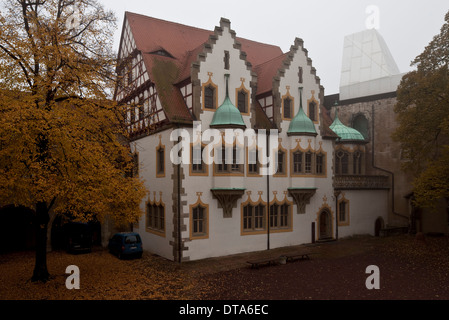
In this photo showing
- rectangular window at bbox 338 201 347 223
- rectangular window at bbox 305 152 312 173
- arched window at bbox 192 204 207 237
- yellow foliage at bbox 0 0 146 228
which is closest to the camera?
yellow foliage at bbox 0 0 146 228

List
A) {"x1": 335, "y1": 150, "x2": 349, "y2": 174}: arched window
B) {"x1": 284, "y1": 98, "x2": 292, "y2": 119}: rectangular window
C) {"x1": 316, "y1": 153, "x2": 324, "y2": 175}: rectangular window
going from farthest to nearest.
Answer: {"x1": 335, "y1": 150, "x2": 349, "y2": 174}: arched window
{"x1": 316, "y1": 153, "x2": 324, "y2": 175}: rectangular window
{"x1": 284, "y1": 98, "x2": 292, "y2": 119}: rectangular window

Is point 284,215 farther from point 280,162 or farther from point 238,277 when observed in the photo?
point 238,277

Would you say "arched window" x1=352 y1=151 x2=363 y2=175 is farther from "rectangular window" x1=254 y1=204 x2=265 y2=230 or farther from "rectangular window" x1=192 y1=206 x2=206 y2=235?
"rectangular window" x1=192 y1=206 x2=206 y2=235

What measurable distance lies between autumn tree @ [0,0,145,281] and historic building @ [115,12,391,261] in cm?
261

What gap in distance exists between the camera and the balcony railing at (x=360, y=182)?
1049 inches

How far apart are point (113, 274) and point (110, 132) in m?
6.89

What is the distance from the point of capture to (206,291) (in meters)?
13.9

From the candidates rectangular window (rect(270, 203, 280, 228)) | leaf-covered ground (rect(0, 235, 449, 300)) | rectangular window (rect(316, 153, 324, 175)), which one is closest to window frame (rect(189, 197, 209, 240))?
leaf-covered ground (rect(0, 235, 449, 300))

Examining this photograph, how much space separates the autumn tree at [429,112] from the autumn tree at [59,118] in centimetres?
1723

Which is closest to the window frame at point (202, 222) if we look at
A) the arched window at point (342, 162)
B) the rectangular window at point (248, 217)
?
the rectangular window at point (248, 217)

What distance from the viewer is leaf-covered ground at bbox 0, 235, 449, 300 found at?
13297 mm

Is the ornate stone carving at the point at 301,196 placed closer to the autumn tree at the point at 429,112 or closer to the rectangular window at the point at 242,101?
the rectangular window at the point at 242,101
